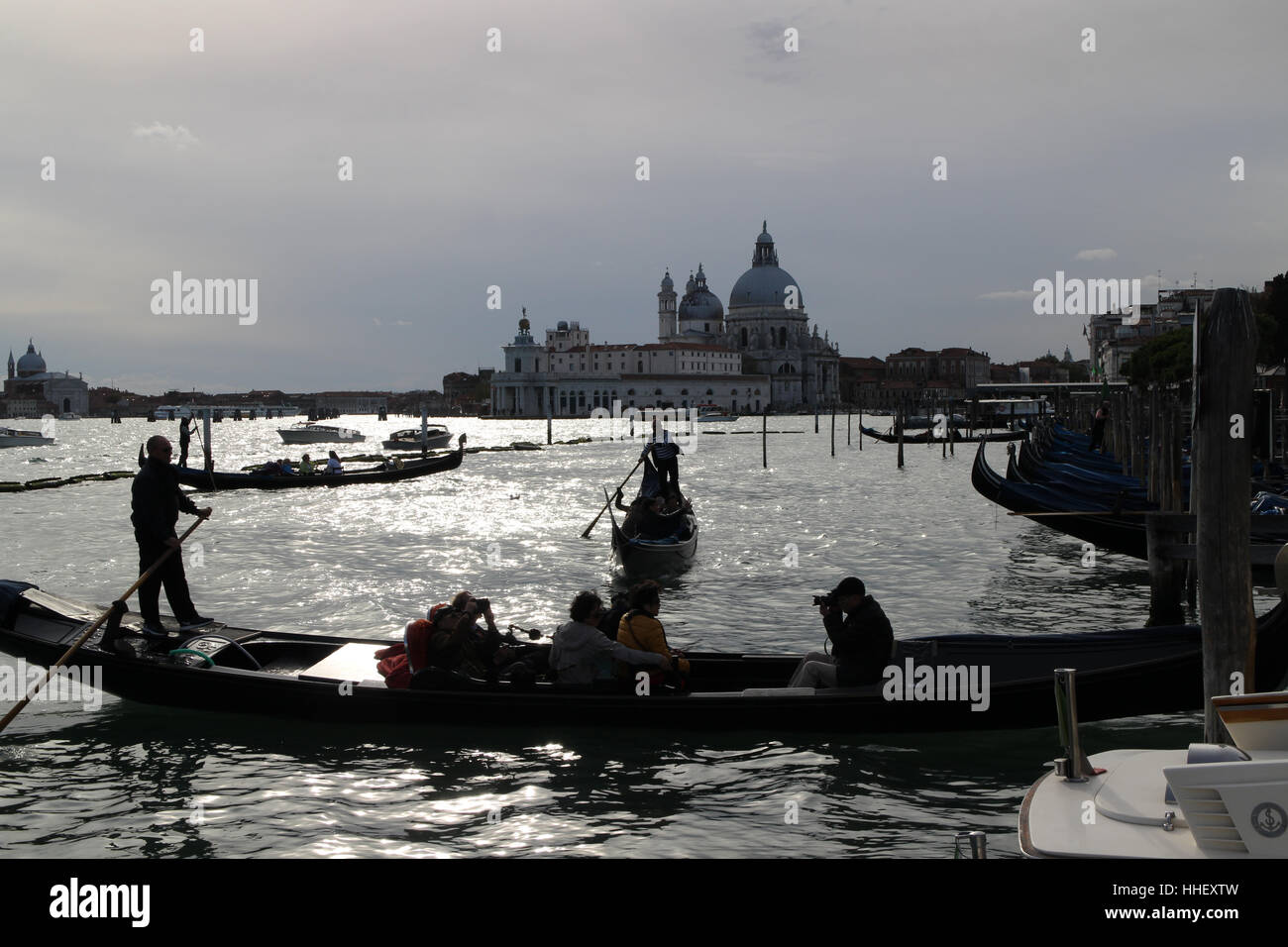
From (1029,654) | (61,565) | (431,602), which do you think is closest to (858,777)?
(1029,654)

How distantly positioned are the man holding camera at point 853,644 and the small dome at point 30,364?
148m

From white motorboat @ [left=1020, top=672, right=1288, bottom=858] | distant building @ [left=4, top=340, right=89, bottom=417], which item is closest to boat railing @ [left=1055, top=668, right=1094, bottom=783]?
white motorboat @ [left=1020, top=672, right=1288, bottom=858]

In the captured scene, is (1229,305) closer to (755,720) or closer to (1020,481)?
(755,720)

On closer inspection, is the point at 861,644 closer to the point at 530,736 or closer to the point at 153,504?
the point at 530,736

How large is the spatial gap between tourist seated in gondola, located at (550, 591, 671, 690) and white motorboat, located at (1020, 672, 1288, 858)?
7.34ft

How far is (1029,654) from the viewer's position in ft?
18.2

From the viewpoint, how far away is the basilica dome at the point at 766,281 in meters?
109

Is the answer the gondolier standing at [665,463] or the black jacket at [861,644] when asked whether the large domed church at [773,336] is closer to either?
the gondolier standing at [665,463]

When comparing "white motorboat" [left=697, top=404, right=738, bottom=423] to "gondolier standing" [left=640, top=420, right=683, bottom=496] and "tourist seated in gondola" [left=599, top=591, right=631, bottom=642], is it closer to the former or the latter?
"gondolier standing" [left=640, top=420, right=683, bottom=496]

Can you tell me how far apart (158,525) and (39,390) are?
138 m

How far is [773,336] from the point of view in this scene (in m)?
109

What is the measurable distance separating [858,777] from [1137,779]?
1.75m

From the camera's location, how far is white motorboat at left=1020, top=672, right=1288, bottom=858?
2.93 meters

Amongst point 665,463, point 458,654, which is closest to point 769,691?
point 458,654
